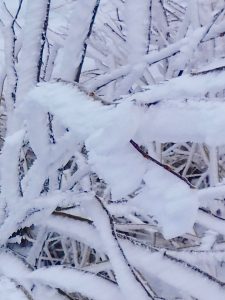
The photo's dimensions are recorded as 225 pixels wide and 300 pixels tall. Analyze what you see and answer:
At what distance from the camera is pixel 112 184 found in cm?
48

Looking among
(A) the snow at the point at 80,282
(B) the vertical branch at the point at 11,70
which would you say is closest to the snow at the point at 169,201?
(A) the snow at the point at 80,282

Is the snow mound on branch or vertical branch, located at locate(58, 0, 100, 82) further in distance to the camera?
vertical branch, located at locate(58, 0, 100, 82)

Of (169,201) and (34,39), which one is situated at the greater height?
(34,39)

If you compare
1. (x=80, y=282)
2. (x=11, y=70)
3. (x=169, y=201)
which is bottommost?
(x=80, y=282)

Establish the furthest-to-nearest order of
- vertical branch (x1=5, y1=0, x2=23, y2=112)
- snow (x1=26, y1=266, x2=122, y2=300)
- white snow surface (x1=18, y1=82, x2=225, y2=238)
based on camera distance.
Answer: vertical branch (x1=5, y1=0, x2=23, y2=112) → snow (x1=26, y1=266, x2=122, y2=300) → white snow surface (x1=18, y1=82, x2=225, y2=238)

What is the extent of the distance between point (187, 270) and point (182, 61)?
34 centimetres

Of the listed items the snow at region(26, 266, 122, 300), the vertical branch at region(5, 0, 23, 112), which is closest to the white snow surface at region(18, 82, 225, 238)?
the snow at region(26, 266, 122, 300)

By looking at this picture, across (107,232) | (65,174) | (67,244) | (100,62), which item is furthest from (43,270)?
(100,62)

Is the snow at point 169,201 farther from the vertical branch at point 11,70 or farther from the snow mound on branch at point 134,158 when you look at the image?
the vertical branch at point 11,70

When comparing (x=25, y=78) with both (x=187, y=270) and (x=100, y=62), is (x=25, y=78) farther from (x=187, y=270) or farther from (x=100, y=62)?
(x=100, y=62)

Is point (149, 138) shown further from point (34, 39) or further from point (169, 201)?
point (34, 39)

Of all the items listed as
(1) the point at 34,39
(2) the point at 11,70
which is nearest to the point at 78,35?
(1) the point at 34,39

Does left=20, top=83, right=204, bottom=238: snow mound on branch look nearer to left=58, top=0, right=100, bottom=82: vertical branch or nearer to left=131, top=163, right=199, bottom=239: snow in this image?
left=131, top=163, right=199, bottom=239: snow

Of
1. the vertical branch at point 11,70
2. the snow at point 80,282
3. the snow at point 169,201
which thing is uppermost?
the vertical branch at point 11,70
